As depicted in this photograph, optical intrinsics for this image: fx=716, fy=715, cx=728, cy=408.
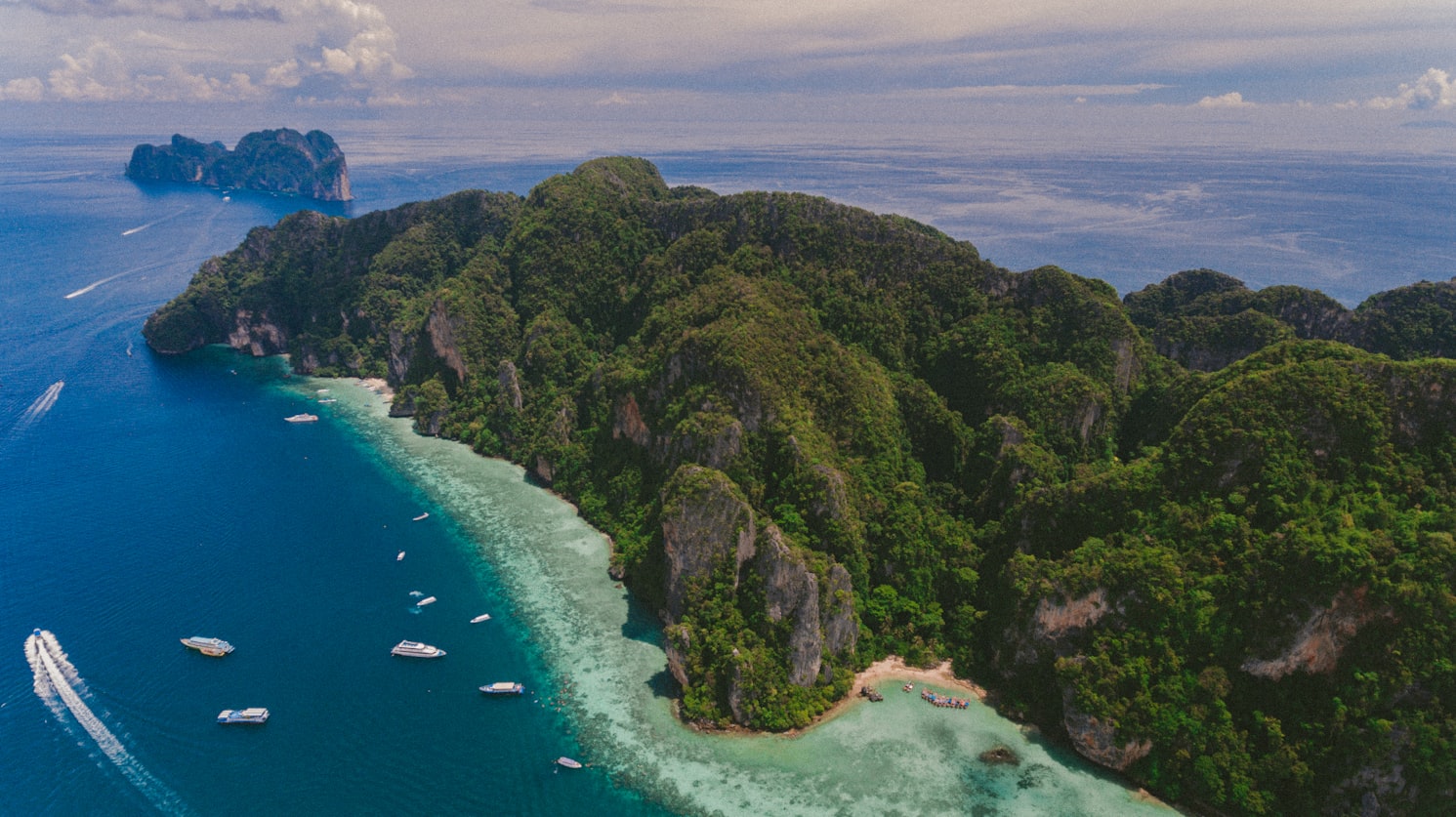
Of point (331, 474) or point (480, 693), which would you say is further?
point (331, 474)

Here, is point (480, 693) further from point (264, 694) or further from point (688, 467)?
point (688, 467)

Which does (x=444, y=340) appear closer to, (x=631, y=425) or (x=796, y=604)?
A: (x=631, y=425)

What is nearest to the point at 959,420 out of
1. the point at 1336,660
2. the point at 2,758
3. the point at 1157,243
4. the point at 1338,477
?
the point at 1338,477

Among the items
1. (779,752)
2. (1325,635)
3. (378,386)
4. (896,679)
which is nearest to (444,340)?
(378,386)

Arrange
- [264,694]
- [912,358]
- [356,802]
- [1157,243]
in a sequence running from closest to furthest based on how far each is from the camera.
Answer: [356,802] < [264,694] < [912,358] < [1157,243]

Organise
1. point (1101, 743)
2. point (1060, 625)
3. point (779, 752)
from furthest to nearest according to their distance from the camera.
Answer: point (1060, 625) < point (779, 752) < point (1101, 743)

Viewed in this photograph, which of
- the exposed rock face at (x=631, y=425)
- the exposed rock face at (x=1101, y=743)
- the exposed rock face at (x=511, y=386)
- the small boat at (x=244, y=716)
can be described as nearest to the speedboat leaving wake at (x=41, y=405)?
the exposed rock face at (x=511, y=386)

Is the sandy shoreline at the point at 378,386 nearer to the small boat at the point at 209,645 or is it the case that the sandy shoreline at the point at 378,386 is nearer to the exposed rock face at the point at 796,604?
the small boat at the point at 209,645
